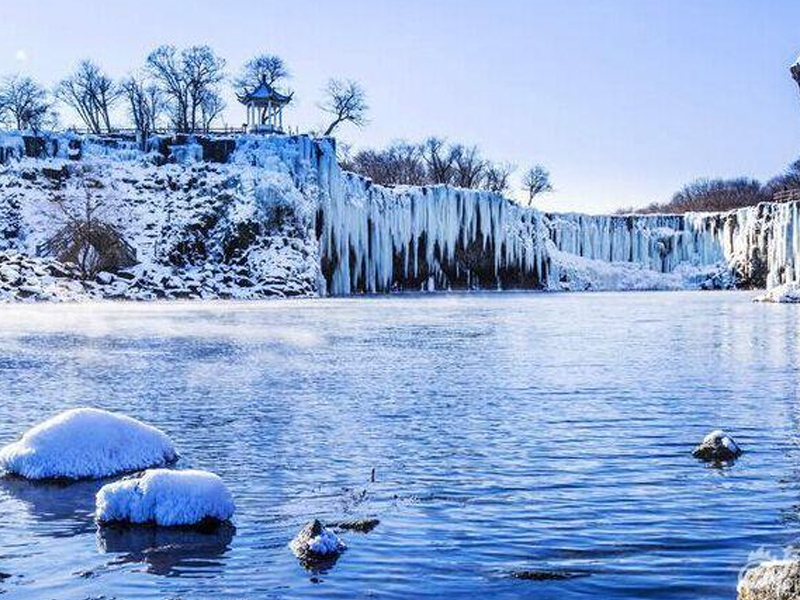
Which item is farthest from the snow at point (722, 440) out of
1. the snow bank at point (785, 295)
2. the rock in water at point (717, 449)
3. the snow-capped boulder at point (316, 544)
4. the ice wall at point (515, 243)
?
the ice wall at point (515, 243)

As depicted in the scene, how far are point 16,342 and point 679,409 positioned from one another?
18253 mm

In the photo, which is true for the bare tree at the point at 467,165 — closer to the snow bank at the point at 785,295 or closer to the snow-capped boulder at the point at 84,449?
the snow bank at the point at 785,295

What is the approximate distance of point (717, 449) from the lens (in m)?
10.6

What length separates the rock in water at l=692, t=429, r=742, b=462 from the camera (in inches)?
416

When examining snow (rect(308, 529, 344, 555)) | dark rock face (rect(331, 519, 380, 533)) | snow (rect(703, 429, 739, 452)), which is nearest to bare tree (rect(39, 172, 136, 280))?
snow (rect(703, 429, 739, 452))

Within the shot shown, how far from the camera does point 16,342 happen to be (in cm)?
2670

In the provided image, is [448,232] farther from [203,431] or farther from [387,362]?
[203,431]

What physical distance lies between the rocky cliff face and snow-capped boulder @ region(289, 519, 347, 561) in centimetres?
5207

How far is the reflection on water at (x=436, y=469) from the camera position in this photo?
22.5 ft

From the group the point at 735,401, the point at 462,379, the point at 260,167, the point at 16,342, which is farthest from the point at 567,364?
the point at 260,167

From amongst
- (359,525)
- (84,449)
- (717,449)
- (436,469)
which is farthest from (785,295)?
(359,525)

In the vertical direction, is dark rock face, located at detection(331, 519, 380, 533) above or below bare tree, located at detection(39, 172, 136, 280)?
below

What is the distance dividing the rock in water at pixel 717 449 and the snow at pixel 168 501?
193 inches

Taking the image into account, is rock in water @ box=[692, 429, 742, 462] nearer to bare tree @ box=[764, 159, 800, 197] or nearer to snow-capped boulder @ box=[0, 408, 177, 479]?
snow-capped boulder @ box=[0, 408, 177, 479]
